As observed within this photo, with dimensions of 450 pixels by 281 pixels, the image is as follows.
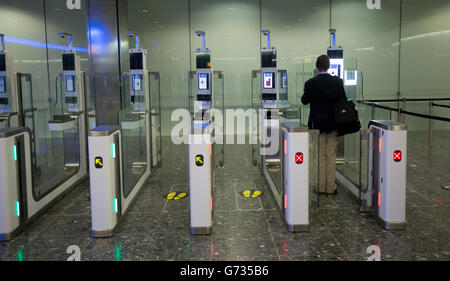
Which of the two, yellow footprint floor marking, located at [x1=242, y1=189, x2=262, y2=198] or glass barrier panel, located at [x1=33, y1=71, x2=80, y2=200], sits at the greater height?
glass barrier panel, located at [x1=33, y1=71, x2=80, y2=200]

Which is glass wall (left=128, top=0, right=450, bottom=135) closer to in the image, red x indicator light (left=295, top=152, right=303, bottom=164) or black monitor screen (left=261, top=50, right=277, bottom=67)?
black monitor screen (left=261, top=50, right=277, bottom=67)

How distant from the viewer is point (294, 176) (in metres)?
3.67

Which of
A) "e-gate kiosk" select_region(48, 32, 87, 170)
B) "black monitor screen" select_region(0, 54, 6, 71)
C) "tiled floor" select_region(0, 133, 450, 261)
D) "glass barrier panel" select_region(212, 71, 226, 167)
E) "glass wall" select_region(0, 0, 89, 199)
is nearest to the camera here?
"tiled floor" select_region(0, 133, 450, 261)

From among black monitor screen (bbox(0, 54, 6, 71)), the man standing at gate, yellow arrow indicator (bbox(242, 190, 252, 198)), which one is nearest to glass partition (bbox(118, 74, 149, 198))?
yellow arrow indicator (bbox(242, 190, 252, 198))

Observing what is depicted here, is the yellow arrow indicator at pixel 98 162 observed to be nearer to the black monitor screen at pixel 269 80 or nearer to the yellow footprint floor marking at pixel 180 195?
the yellow footprint floor marking at pixel 180 195

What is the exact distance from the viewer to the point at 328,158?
4719mm

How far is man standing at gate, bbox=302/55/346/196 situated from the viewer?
4492 millimetres

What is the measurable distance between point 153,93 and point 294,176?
313 cm

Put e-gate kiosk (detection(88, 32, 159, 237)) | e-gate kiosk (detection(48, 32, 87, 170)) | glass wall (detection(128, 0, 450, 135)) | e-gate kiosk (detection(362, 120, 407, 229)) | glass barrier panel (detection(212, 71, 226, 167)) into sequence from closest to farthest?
e-gate kiosk (detection(88, 32, 159, 237)), e-gate kiosk (detection(362, 120, 407, 229)), e-gate kiosk (detection(48, 32, 87, 170)), glass barrier panel (detection(212, 71, 226, 167)), glass wall (detection(128, 0, 450, 135))

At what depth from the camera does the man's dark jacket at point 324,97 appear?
4.48 m

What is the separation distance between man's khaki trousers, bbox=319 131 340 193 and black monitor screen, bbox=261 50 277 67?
1.54 meters

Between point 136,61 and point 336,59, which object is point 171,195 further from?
point 336,59
